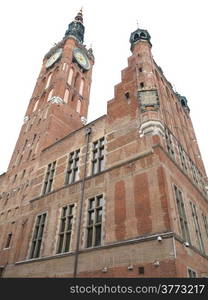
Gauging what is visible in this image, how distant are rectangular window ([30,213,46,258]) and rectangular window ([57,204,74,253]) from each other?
1.92 m

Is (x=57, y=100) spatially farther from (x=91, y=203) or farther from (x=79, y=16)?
(x=79, y=16)

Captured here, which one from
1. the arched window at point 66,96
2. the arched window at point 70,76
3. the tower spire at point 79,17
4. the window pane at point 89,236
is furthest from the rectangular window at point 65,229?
the tower spire at point 79,17

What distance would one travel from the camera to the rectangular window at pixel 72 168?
1944cm

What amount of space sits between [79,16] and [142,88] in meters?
44.0

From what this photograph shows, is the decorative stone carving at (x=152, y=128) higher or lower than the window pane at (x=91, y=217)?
higher

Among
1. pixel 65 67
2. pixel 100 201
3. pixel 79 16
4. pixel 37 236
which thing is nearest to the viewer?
pixel 100 201

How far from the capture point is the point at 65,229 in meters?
16.3

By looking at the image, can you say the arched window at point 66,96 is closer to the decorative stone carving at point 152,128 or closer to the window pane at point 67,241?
the decorative stone carving at point 152,128

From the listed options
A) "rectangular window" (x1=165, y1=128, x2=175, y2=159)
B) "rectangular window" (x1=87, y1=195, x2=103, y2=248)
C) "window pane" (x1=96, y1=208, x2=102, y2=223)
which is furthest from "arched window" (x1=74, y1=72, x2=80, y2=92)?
"window pane" (x1=96, y1=208, x2=102, y2=223)

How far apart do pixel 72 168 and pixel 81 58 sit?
86.7 feet

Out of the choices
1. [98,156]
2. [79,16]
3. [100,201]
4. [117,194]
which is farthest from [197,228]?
[79,16]

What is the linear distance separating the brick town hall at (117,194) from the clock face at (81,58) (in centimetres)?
1522

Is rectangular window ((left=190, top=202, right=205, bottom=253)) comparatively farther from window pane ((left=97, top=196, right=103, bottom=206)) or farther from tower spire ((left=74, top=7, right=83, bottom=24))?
tower spire ((left=74, top=7, right=83, bottom=24))

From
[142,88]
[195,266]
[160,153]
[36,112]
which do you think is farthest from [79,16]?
[195,266]
